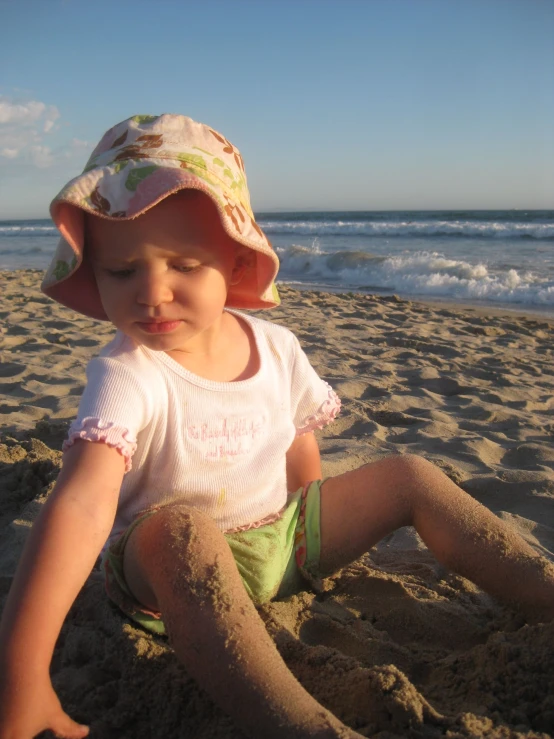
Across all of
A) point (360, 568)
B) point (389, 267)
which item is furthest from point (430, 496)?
point (389, 267)

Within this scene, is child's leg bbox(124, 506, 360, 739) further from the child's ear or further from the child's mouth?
the child's ear

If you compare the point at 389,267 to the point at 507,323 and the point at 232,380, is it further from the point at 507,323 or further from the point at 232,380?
the point at 232,380

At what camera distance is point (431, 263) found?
1210 cm

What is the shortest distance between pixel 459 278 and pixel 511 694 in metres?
10.0

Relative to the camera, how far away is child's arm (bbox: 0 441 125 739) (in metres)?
1.18

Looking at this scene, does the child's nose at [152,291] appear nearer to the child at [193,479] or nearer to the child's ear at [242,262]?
the child at [193,479]

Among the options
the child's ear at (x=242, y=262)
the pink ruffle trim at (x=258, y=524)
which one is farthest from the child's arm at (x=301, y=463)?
the child's ear at (x=242, y=262)

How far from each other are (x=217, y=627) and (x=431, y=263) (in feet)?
37.7

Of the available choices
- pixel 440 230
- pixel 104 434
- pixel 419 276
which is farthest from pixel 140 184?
pixel 440 230

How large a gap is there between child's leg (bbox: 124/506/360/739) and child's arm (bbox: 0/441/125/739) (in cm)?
14

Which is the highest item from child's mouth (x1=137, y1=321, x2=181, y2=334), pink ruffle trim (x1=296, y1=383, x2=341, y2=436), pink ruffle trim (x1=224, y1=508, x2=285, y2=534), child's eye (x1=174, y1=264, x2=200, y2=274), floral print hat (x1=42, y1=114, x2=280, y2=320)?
floral print hat (x1=42, y1=114, x2=280, y2=320)

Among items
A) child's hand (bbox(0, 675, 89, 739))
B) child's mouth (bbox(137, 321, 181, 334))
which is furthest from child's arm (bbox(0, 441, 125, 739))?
child's mouth (bbox(137, 321, 181, 334))

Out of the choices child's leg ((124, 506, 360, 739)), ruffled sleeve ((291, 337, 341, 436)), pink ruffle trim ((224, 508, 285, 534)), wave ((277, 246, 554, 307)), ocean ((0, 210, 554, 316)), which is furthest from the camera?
ocean ((0, 210, 554, 316))

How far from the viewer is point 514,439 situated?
331 cm
